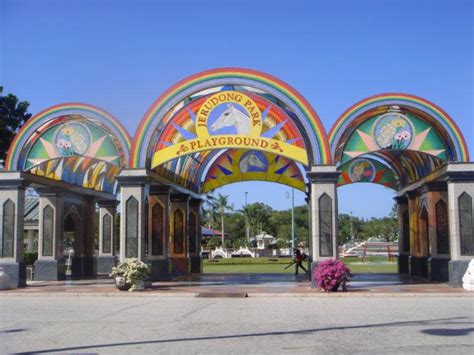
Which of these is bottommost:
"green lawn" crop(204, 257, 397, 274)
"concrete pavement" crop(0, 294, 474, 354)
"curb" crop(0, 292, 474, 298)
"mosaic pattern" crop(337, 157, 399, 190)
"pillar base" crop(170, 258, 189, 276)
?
"green lawn" crop(204, 257, 397, 274)

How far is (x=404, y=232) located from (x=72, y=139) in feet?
47.2

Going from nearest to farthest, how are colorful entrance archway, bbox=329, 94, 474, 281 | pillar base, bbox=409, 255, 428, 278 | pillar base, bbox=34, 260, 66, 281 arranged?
colorful entrance archway, bbox=329, 94, 474, 281 → pillar base, bbox=409, 255, 428, 278 → pillar base, bbox=34, 260, 66, 281

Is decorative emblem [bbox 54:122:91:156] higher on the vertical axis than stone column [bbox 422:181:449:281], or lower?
higher

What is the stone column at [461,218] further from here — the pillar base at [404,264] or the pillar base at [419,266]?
the pillar base at [404,264]

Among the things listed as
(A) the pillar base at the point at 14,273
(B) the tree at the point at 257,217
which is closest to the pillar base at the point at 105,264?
(A) the pillar base at the point at 14,273

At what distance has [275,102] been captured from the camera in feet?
66.2

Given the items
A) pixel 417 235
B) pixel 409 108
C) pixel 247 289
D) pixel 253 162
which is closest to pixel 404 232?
pixel 417 235

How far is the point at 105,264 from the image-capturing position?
28.2 meters

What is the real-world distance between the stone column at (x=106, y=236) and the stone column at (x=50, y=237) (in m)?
3.48

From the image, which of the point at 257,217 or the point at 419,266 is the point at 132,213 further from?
the point at 257,217

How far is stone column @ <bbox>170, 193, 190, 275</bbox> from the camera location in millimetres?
26516

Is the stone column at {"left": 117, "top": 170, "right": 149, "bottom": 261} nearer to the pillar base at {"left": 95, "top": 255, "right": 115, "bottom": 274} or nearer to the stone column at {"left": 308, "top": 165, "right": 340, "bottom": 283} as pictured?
the stone column at {"left": 308, "top": 165, "right": 340, "bottom": 283}

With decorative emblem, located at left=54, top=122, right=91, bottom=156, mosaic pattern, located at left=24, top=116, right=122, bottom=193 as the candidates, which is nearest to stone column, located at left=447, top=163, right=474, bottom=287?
mosaic pattern, located at left=24, top=116, right=122, bottom=193

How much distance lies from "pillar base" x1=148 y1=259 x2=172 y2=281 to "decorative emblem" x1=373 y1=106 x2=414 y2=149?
29.1 ft
